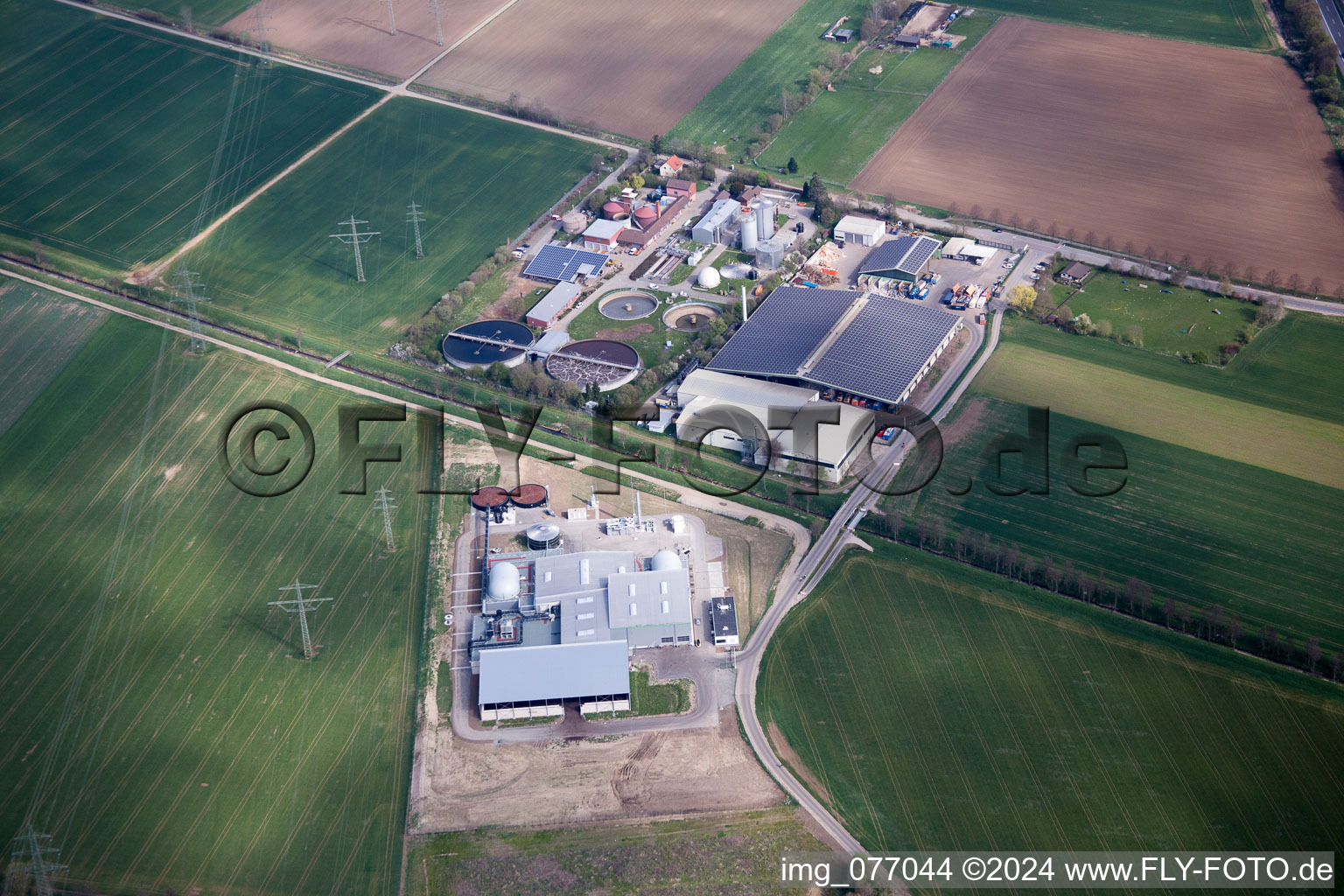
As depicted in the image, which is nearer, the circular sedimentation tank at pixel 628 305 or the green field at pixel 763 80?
the circular sedimentation tank at pixel 628 305

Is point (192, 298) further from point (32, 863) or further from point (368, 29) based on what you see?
point (368, 29)

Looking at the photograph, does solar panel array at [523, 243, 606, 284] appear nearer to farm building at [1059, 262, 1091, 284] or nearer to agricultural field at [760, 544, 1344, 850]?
farm building at [1059, 262, 1091, 284]

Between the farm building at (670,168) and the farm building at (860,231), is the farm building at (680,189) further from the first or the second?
the farm building at (860,231)

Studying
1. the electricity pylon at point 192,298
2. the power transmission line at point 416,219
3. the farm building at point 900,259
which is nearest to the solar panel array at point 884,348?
the farm building at point 900,259

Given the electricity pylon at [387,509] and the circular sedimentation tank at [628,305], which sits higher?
the electricity pylon at [387,509]

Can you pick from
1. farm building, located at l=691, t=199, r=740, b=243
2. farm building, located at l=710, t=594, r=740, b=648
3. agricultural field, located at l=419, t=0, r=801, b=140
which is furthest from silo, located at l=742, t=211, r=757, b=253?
farm building, located at l=710, t=594, r=740, b=648

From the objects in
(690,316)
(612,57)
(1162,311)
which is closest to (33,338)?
(690,316)

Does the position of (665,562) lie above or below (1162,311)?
below
